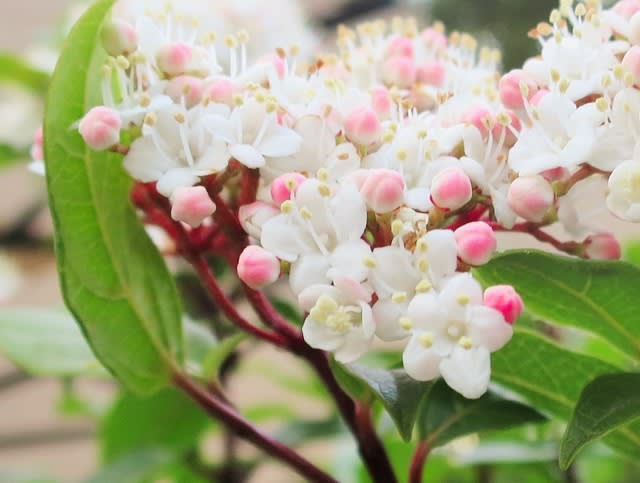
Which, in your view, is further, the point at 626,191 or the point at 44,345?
the point at 44,345

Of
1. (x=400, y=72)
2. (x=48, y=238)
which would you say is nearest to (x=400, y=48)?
(x=400, y=72)

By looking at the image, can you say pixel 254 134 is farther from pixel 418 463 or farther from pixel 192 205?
pixel 418 463

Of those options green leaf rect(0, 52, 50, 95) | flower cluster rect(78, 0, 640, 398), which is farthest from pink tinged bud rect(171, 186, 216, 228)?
green leaf rect(0, 52, 50, 95)

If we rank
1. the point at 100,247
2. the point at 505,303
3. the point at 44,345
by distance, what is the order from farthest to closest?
the point at 44,345
the point at 100,247
the point at 505,303

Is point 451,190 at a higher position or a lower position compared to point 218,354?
higher

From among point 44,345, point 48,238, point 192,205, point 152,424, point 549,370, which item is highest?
point 192,205

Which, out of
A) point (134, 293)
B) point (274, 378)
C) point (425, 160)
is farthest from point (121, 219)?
point (274, 378)

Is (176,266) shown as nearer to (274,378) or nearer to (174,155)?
(274,378)

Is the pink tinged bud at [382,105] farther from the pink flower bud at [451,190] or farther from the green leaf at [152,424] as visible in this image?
the green leaf at [152,424]
